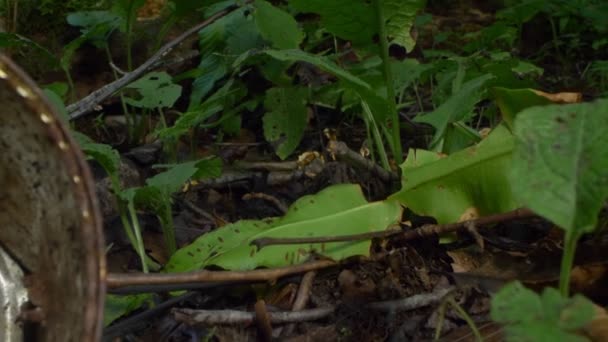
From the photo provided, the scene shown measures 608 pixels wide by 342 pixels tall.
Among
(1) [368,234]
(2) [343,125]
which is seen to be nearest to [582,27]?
(2) [343,125]

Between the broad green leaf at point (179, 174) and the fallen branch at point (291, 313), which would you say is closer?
the fallen branch at point (291, 313)

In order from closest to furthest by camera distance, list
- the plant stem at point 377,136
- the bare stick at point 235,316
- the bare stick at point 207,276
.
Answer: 1. the bare stick at point 207,276
2. the bare stick at point 235,316
3. the plant stem at point 377,136

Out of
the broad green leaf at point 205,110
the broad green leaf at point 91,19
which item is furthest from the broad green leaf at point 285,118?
the broad green leaf at point 91,19

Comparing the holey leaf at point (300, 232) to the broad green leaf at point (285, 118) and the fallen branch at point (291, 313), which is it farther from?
the broad green leaf at point (285, 118)

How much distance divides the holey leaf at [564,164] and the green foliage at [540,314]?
133mm

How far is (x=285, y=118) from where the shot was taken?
2203 mm

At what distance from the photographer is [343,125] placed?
7.87 feet

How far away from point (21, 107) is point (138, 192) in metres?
0.57

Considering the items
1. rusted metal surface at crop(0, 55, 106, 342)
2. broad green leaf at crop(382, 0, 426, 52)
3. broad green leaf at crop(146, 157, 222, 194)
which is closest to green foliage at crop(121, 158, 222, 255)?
broad green leaf at crop(146, 157, 222, 194)

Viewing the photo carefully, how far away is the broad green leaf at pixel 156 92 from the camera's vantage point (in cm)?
193

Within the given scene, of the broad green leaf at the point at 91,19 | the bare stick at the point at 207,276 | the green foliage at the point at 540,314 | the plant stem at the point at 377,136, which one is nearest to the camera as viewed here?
the green foliage at the point at 540,314

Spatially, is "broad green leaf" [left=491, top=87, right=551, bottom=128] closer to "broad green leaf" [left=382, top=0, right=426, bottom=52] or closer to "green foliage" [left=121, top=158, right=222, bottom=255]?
"broad green leaf" [left=382, top=0, right=426, bottom=52]

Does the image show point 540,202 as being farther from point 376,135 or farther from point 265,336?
point 376,135

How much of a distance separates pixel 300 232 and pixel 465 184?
13.6 inches
